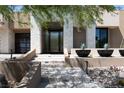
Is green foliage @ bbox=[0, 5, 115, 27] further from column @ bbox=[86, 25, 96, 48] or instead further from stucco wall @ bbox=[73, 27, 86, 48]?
stucco wall @ bbox=[73, 27, 86, 48]

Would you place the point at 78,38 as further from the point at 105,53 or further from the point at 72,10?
the point at 72,10

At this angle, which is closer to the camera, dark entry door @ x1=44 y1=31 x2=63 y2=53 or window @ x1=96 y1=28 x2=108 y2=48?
dark entry door @ x1=44 y1=31 x2=63 y2=53

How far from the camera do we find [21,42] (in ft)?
102

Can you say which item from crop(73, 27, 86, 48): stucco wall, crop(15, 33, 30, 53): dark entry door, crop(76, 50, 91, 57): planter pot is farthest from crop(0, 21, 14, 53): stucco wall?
crop(76, 50, 91, 57): planter pot

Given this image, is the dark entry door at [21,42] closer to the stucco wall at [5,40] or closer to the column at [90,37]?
the stucco wall at [5,40]

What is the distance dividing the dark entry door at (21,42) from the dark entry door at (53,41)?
3.16m

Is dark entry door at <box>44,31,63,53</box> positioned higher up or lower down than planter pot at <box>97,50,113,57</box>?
higher up

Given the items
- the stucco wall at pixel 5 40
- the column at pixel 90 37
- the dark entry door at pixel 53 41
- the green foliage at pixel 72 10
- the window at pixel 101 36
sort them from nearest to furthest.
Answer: the green foliage at pixel 72 10
the column at pixel 90 37
the stucco wall at pixel 5 40
the dark entry door at pixel 53 41
the window at pixel 101 36

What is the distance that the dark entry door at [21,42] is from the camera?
30969 mm

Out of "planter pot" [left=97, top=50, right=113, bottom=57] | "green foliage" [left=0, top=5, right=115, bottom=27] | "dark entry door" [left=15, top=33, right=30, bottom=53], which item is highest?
"green foliage" [left=0, top=5, right=115, bottom=27]

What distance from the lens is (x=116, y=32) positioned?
29484mm

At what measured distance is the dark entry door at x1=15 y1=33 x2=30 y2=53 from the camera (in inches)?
1219

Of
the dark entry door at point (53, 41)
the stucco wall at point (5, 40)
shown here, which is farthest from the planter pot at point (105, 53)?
the stucco wall at point (5, 40)

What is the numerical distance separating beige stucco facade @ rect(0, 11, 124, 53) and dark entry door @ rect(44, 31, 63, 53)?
137cm
